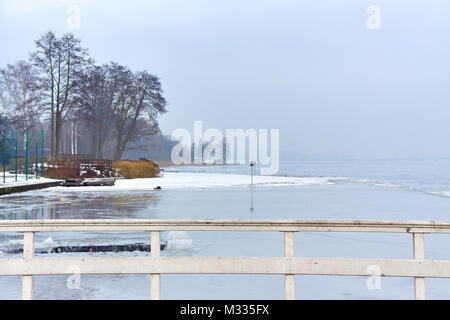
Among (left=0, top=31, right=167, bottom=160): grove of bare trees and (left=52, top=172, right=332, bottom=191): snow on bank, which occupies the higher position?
(left=0, top=31, right=167, bottom=160): grove of bare trees

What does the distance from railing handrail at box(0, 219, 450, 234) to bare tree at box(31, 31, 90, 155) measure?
51.8 meters

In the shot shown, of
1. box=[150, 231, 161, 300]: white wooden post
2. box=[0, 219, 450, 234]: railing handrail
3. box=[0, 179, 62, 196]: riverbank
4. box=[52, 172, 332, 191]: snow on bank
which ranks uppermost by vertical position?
box=[0, 219, 450, 234]: railing handrail

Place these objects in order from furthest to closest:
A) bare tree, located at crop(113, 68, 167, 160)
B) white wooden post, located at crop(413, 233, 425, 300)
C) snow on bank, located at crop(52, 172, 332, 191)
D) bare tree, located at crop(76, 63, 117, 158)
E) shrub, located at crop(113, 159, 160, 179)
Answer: bare tree, located at crop(113, 68, 167, 160), bare tree, located at crop(76, 63, 117, 158), shrub, located at crop(113, 159, 160, 179), snow on bank, located at crop(52, 172, 332, 191), white wooden post, located at crop(413, 233, 425, 300)

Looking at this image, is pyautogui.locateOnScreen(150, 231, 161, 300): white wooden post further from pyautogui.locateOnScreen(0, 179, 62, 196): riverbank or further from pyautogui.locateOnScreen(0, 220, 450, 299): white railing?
pyautogui.locateOnScreen(0, 179, 62, 196): riverbank

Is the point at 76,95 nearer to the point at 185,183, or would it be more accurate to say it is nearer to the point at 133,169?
the point at 133,169

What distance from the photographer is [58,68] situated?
5519 cm

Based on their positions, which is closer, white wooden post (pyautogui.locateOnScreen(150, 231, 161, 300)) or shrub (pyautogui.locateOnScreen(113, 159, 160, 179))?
white wooden post (pyautogui.locateOnScreen(150, 231, 161, 300))

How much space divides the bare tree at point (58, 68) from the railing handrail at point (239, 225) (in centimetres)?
5184

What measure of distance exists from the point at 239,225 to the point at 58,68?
178ft

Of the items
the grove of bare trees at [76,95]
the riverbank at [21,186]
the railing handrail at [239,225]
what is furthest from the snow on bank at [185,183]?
the railing handrail at [239,225]

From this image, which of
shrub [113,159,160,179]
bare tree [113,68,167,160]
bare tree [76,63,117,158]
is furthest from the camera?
bare tree [113,68,167,160]

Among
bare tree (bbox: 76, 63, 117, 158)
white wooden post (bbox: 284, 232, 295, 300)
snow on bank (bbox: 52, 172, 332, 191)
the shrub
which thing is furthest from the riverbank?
white wooden post (bbox: 284, 232, 295, 300)

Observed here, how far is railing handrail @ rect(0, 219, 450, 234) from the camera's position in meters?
4.75

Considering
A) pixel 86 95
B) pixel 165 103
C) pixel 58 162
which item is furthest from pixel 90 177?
pixel 165 103
